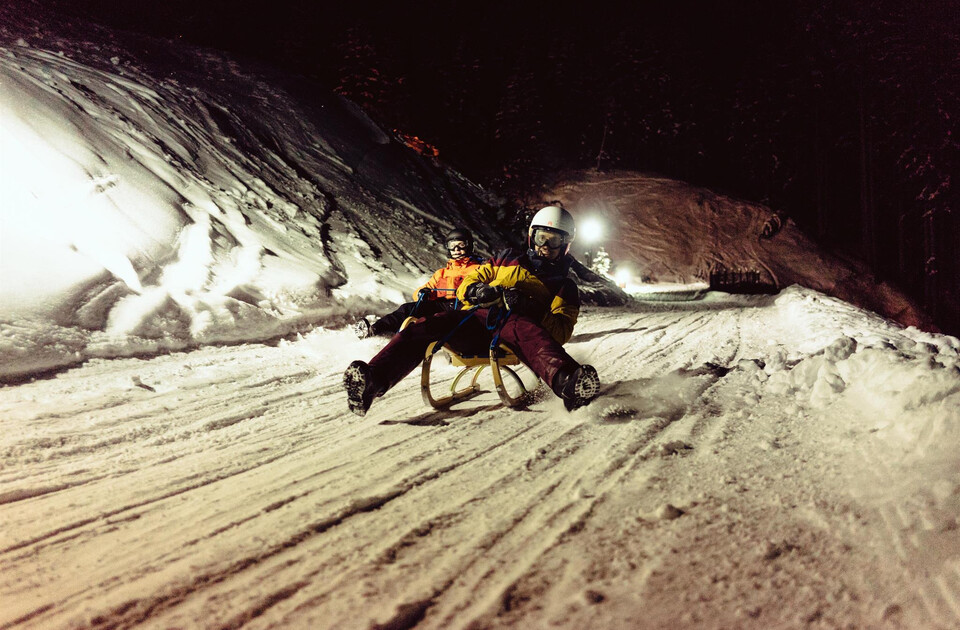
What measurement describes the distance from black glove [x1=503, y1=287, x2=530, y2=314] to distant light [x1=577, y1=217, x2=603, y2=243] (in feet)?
72.8

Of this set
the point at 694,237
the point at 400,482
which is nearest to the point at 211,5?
the point at 694,237

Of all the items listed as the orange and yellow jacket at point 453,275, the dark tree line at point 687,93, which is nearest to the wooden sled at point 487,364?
the orange and yellow jacket at point 453,275

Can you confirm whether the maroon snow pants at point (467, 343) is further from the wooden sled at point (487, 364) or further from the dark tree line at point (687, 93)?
the dark tree line at point (687, 93)

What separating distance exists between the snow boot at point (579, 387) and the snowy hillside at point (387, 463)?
20cm

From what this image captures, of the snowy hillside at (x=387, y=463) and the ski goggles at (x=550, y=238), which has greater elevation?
the ski goggles at (x=550, y=238)

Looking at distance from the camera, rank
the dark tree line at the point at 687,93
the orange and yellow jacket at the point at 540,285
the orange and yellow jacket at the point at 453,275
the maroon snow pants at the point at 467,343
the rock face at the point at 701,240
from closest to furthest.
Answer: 1. the maroon snow pants at the point at 467,343
2. the orange and yellow jacket at the point at 540,285
3. the orange and yellow jacket at the point at 453,275
4. the dark tree line at the point at 687,93
5. the rock face at the point at 701,240

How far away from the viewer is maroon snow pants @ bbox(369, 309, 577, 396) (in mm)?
3949

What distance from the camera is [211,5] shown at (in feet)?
71.8

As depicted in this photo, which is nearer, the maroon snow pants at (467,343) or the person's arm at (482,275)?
the maroon snow pants at (467,343)

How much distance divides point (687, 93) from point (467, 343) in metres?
29.9

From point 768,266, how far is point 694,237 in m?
3.63

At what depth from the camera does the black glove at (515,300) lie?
4266 mm

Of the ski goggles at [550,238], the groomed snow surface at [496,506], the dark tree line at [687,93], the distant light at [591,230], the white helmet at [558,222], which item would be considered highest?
the dark tree line at [687,93]

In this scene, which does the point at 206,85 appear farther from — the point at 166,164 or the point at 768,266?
the point at 768,266
